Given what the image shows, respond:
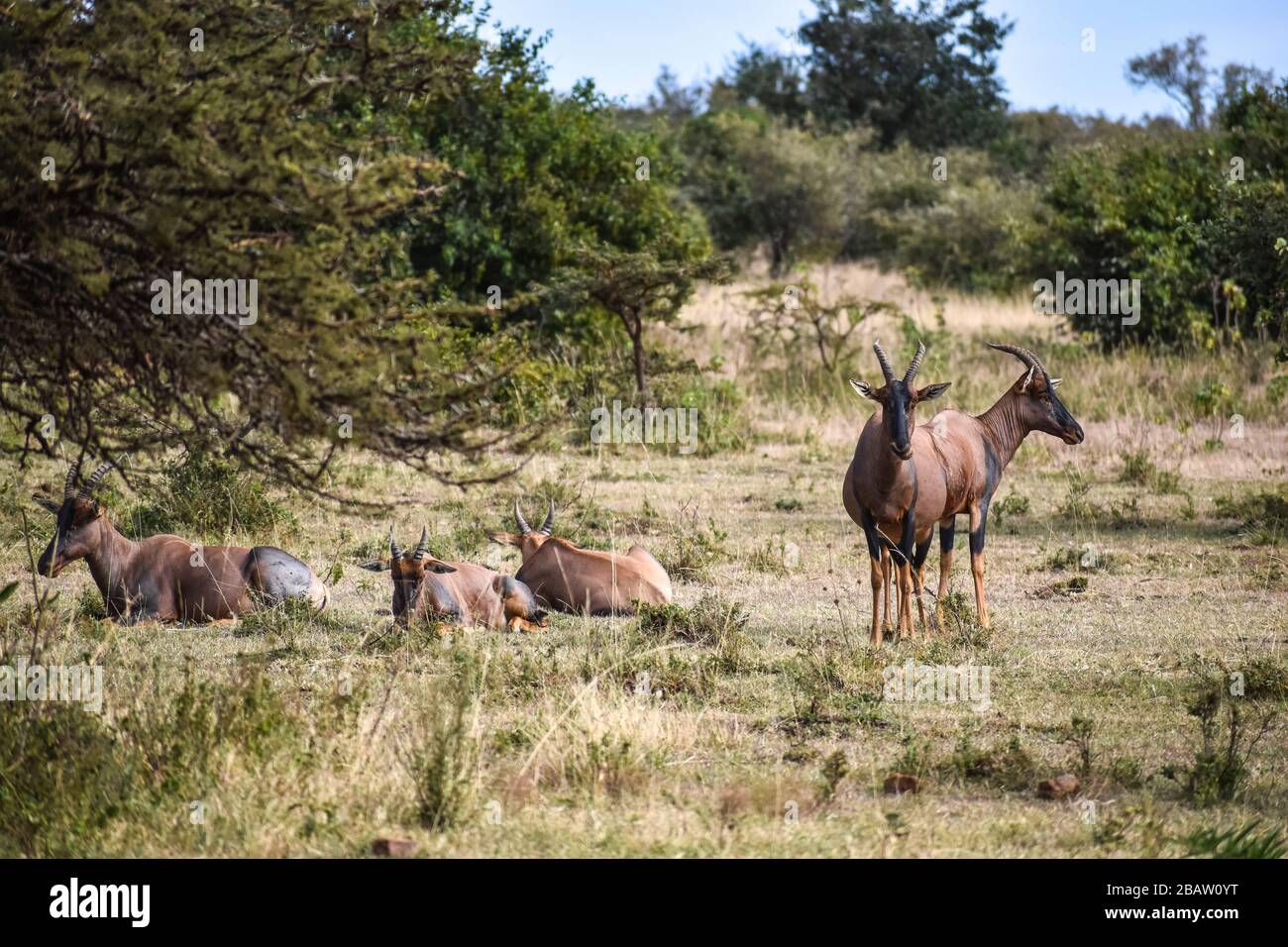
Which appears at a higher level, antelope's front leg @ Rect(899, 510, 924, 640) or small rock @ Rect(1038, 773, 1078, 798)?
antelope's front leg @ Rect(899, 510, 924, 640)

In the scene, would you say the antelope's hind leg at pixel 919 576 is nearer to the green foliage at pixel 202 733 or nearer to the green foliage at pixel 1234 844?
the green foliage at pixel 1234 844

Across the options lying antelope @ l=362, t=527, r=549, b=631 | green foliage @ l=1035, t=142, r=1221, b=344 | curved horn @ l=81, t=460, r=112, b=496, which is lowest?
lying antelope @ l=362, t=527, r=549, b=631

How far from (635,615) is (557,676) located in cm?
169

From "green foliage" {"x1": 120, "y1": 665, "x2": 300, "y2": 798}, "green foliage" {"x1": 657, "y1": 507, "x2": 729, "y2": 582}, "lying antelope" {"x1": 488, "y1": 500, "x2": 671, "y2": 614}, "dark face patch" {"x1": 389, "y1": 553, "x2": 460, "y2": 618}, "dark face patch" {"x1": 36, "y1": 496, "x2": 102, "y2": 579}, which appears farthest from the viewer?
"green foliage" {"x1": 657, "y1": 507, "x2": 729, "y2": 582}

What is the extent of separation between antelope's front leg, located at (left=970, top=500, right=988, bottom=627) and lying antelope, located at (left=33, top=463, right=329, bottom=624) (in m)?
3.86

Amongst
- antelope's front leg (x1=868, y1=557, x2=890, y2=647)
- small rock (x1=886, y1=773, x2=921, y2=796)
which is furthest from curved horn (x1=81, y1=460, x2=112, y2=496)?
small rock (x1=886, y1=773, x2=921, y2=796)

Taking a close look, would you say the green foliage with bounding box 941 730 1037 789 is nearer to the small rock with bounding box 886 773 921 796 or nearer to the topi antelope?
the small rock with bounding box 886 773 921 796

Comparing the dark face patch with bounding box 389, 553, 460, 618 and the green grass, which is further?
the dark face patch with bounding box 389, 553, 460, 618

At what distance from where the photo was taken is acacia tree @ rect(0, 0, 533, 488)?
531 centimetres

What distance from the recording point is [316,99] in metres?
6.08

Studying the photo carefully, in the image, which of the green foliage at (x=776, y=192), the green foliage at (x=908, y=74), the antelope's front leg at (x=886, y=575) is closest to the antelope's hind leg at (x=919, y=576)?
the antelope's front leg at (x=886, y=575)

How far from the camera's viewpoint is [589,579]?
30.2ft

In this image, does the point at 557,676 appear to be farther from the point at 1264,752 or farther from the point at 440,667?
the point at 1264,752
